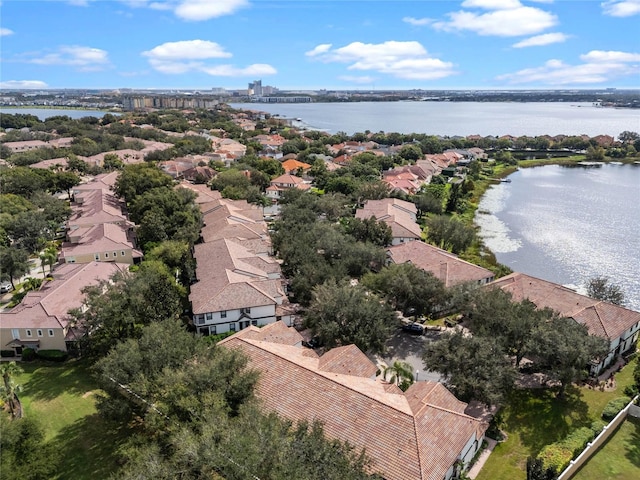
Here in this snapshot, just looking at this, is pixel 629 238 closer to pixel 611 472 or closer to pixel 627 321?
pixel 627 321

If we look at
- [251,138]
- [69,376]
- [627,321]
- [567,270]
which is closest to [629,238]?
[567,270]

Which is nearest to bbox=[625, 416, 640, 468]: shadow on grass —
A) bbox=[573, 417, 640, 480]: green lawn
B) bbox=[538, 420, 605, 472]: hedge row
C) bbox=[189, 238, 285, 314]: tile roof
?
bbox=[573, 417, 640, 480]: green lawn

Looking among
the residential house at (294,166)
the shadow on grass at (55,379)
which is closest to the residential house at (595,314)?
the shadow on grass at (55,379)

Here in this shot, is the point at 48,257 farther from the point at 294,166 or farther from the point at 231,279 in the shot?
the point at 294,166

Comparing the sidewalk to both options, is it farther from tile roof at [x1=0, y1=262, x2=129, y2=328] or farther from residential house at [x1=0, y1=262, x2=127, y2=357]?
residential house at [x1=0, y1=262, x2=127, y2=357]

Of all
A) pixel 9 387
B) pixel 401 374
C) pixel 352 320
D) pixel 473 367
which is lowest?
pixel 401 374

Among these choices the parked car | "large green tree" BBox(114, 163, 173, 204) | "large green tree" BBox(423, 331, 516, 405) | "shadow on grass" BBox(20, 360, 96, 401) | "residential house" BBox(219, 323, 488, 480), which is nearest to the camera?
"residential house" BBox(219, 323, 488, 480)

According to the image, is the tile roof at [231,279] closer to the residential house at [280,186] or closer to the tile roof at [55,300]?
the tile roof at [55,300]

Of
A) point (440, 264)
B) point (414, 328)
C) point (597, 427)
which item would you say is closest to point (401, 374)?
point (414, 328)
